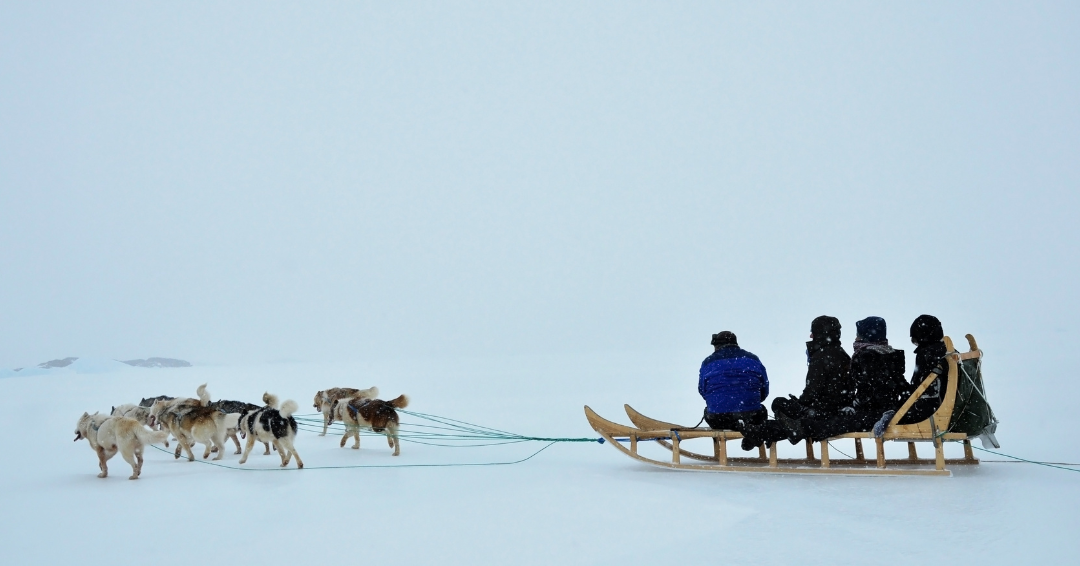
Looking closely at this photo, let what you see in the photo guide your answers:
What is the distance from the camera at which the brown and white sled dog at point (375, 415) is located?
8.54m

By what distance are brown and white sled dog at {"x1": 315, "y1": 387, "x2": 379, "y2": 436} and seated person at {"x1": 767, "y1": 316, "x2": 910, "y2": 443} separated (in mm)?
5234

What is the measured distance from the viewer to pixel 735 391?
677 cm

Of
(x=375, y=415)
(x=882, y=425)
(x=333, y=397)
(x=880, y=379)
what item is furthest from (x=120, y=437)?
(x=880, y=379)

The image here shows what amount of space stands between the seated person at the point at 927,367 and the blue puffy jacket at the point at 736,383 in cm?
116

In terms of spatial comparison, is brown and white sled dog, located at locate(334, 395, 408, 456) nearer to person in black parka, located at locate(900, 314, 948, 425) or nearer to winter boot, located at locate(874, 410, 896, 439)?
winter boot, located at locate(874, 410, 896, 439)

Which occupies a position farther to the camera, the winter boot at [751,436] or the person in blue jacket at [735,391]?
the person in blue jacket at [735,391]

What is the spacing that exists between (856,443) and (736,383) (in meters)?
1.33

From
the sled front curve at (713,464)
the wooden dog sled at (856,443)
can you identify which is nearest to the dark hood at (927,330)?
the wooden dog sled at (856,443)

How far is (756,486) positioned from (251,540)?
3977mm

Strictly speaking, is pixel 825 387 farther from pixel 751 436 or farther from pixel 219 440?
pixel 219 440

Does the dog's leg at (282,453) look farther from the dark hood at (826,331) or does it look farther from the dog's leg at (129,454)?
the dark hood at (826,331)

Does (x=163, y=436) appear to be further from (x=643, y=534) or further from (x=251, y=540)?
(x=643, y=534)

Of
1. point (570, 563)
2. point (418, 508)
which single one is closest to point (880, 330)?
point (570, 563)

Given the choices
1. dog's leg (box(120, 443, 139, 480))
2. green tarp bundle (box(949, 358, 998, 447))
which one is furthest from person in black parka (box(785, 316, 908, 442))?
dog's leg (box(120, 443, 139, 480))
